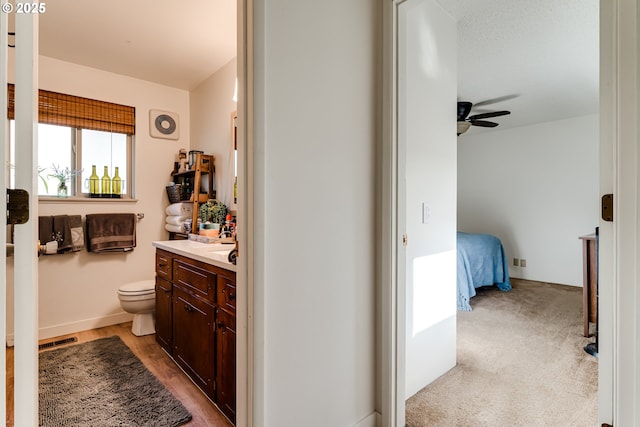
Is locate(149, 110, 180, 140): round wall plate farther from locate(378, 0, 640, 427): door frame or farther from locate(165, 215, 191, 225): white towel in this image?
locate(378, 0, 640, 427): door frame

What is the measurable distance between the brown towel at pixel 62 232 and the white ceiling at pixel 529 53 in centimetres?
354

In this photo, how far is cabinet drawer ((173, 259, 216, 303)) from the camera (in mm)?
1767

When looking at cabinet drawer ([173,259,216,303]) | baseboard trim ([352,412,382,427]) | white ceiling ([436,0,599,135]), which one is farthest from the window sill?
white ceiling ([436,0,599,135])

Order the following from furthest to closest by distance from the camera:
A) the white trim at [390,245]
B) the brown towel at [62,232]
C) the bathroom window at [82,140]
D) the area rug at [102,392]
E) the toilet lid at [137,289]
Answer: the bathroom window at [82,140]
the brown towel at [62,232]
the toilet lid at [137,289]
the area rug at [102,392]
the white trim at [390,245]

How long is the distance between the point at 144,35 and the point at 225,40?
611mm

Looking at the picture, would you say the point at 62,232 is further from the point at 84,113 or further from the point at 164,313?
the point at 164,313

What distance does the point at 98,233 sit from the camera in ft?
10.1

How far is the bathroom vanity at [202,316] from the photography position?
163 centimetres

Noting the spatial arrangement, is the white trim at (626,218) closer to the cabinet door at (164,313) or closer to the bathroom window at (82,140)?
the cabinet door at (164,313)

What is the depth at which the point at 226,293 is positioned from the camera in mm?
1626

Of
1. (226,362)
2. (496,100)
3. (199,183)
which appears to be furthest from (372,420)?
(496,100)

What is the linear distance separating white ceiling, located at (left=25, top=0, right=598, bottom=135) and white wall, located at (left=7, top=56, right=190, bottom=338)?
145 millimetres

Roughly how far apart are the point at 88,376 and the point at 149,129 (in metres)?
2.37

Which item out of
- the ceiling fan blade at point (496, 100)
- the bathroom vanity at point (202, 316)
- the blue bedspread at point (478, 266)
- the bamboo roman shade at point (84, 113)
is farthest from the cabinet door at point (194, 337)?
the ceiling fan blade at point (496, 100)
